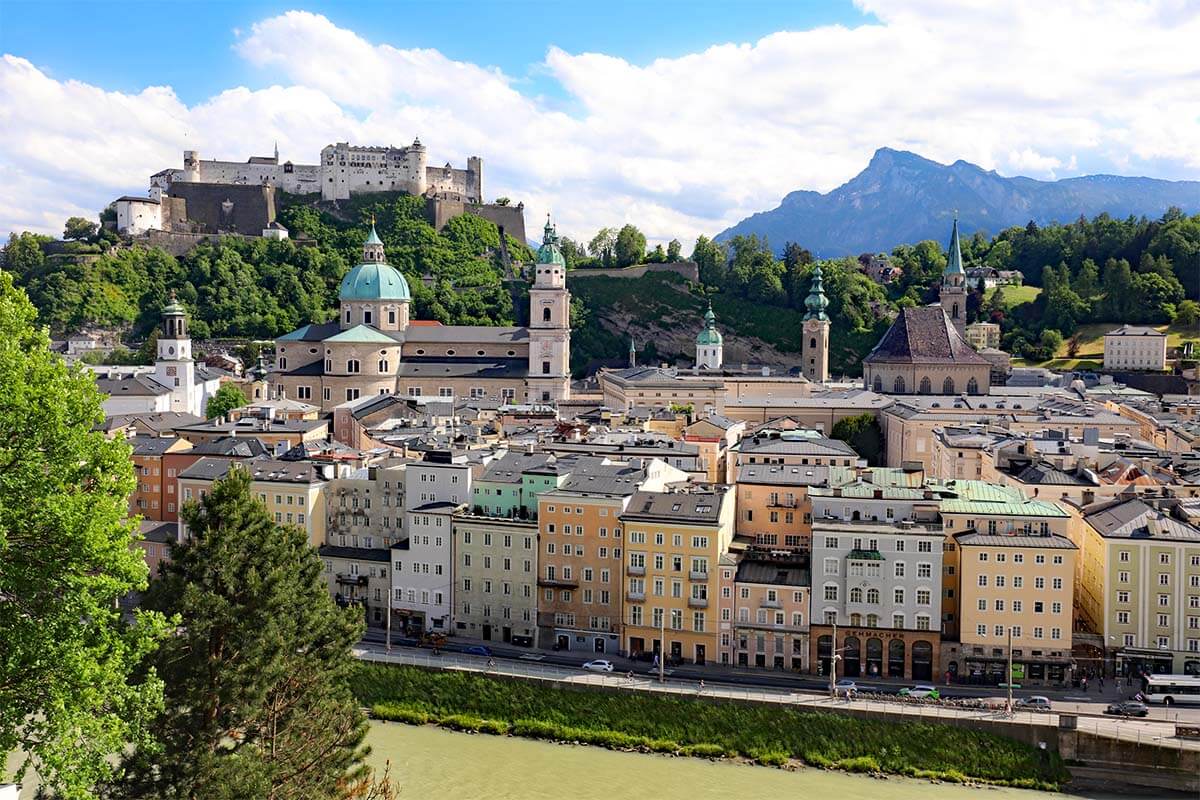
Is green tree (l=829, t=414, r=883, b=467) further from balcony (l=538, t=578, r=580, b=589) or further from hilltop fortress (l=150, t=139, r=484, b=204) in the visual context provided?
hilltop fortress (l=150, t=139, r=484, b=204)

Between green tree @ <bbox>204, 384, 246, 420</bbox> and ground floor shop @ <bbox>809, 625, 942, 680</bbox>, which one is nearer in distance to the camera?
ground floor shop @ <bbox>809, 625, 942, 680</bbox>

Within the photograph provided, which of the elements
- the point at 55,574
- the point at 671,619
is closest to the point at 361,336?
the point at 671,619

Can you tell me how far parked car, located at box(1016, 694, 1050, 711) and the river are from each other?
2084mm

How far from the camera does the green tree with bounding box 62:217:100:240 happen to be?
85625 mm

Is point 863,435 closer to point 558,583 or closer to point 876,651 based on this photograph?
point 876,651

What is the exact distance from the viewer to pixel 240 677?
1703cm

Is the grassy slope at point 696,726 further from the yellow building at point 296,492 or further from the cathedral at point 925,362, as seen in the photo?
the cathedral at point 925,362

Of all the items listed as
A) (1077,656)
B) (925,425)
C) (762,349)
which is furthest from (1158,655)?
(762,349)

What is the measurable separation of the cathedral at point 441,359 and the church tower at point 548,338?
55 millimetres

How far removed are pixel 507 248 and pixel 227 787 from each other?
8018 centimetres

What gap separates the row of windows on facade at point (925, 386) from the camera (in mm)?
60219

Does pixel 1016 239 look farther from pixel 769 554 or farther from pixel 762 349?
pixel 769 554

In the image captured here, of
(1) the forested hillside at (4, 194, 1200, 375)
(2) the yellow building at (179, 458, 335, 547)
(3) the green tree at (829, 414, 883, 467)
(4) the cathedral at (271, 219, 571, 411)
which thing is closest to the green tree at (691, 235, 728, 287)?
(1) the forested hillside at (4, 194, 1200, 375)

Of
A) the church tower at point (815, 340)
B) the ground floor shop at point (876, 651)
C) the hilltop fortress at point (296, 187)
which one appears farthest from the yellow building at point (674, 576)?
the hilltop fortress at point (296, 187)
